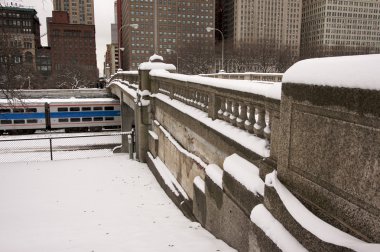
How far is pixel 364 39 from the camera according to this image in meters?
139

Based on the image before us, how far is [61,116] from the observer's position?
37.5m

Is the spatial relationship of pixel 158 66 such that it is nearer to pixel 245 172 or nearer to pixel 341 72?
pixel 245 172

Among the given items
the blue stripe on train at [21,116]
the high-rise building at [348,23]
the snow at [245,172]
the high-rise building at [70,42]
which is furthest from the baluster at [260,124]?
the high-rise building at [70,42]

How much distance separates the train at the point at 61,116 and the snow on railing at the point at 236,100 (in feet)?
98.2

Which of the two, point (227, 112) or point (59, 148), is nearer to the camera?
point (227, 112)

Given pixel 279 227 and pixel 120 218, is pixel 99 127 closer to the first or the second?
pixel 120 218

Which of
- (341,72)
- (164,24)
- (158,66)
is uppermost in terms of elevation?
(164,24)

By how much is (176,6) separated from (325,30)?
64.0m

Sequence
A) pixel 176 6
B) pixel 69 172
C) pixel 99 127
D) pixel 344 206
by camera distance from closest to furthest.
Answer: pixel 344 206 < pixel 69 172 < pixel 99 127 < pixel 176 6

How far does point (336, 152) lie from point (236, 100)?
10.1 feet

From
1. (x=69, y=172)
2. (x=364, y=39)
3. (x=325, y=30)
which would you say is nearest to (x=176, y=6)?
(x=325, y=30)

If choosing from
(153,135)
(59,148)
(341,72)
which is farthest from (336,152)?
A: (59,148)

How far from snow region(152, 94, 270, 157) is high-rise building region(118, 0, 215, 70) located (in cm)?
12600

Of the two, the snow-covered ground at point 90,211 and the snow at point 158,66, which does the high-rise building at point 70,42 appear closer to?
the snow at point 158,66
